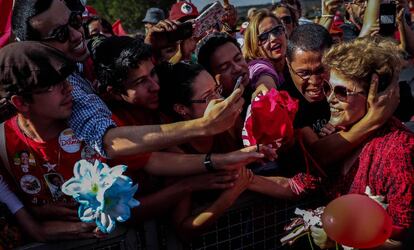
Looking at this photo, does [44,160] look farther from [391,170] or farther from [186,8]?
[186,8]

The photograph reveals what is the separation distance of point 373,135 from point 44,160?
1.48 meters

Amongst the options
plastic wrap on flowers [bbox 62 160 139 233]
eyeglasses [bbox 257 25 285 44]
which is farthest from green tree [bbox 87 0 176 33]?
plastic wrap on flowers [bbox 62 160 139 233]

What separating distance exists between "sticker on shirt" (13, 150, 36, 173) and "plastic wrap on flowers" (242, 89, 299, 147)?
3.20 ft

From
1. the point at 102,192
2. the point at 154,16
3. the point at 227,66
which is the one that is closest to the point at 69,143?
the point at 102,192

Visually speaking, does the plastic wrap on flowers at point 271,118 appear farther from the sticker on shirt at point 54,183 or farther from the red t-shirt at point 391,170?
the sticker on shirt at point 54,183

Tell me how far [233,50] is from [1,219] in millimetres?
1646

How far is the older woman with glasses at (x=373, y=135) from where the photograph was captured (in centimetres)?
196

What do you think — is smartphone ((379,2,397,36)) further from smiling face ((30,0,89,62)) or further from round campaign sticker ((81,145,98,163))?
round campaign sticker ((81,145,98,163))

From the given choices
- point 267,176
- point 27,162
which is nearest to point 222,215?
point 267,176

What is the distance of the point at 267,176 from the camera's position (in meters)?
2.56

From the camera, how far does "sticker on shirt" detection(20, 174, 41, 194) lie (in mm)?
2102

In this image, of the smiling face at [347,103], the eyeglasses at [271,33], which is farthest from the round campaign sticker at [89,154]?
the eyeglasses at [271,33]

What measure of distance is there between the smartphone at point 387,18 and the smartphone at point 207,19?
1527 millimetres

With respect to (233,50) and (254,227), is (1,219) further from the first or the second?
(233,50)
